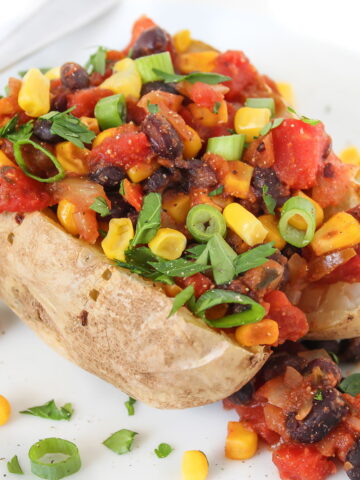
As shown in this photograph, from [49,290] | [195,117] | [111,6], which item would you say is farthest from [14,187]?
[111,6]

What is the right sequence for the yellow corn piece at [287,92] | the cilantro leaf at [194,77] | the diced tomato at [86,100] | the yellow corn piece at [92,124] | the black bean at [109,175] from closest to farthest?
1. the black bean at [109,175]
2. the yellow corn piece at [92,124]
3. the diced tomato at [86,100]
4. the cilantro leaf at [194,77]
5. the yellow corn piece at [287,92]

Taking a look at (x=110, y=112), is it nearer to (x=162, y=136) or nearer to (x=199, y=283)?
(x=162, y=136)

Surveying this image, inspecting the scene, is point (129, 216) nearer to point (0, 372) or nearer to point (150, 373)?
point (150, 373)

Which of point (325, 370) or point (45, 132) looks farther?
point (45, 132)

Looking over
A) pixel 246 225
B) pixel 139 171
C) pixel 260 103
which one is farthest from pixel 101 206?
pixel 260 103

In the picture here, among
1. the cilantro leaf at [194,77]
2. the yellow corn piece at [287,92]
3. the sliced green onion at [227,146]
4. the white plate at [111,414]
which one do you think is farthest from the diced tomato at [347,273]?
the yellow corn piece at [287,92]

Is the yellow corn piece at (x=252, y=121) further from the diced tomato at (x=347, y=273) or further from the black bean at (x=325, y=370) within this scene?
the black bean at (x=325, y=370)
